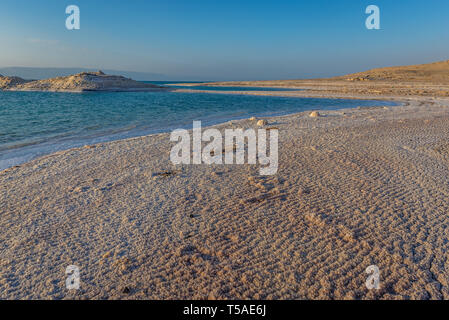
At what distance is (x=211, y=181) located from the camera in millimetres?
5703

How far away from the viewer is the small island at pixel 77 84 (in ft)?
189

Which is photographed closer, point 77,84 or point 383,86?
point 383,86

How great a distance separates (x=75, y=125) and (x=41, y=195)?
11.2 meters

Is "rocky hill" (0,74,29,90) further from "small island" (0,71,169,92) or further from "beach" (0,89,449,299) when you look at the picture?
"beach" (0,89,449,299)

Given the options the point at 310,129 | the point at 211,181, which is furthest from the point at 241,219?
the point at 310,129

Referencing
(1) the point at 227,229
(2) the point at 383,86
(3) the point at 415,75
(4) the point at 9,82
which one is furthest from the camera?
(3) the point at 415,75

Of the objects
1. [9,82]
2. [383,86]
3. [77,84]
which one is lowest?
[383,86]

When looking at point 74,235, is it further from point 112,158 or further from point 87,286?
point 112,158

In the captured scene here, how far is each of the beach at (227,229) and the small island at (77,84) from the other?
196ft

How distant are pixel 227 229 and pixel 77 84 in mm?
65536

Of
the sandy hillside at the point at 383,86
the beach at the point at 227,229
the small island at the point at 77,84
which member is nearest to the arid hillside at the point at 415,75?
the sandy hillside at the point at 383,86

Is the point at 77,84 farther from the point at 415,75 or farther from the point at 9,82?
the point at 415,75

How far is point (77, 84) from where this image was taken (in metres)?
57.7

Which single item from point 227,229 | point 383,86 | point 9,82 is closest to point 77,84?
point 9,82
